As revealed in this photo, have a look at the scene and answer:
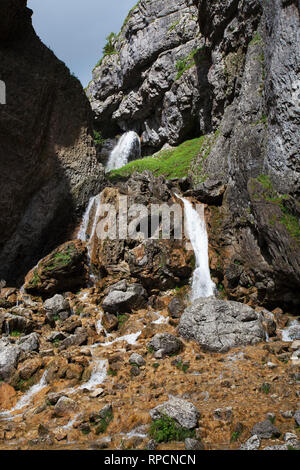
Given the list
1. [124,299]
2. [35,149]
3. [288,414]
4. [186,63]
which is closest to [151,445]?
[288,414]

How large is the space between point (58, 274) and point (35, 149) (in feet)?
26.8

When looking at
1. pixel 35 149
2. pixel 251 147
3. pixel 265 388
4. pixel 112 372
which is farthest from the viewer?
pixel 35 149

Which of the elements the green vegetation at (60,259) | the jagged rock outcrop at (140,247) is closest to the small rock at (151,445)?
the jagged rock outcrop at (140,247)

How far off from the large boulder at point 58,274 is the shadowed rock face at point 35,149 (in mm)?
2545

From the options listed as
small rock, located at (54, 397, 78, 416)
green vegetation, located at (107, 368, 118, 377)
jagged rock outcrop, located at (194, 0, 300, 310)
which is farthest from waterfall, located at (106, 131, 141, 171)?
small rock, located at (54, 397, 78, 416)

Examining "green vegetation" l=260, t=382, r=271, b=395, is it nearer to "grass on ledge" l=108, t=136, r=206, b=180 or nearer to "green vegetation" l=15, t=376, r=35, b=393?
"green vegetation" l=15, t=376, r=35, b=393

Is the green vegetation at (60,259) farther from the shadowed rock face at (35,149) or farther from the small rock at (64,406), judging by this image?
the small rock at (64,406)

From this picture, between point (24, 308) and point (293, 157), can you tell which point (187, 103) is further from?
point (24, 308)

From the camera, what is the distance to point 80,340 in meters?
10.8

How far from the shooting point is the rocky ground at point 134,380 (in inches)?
236

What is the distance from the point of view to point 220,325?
1024 centimetres

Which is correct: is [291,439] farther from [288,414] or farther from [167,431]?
[167,431]

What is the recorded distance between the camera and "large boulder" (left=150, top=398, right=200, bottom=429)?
6047 mm
